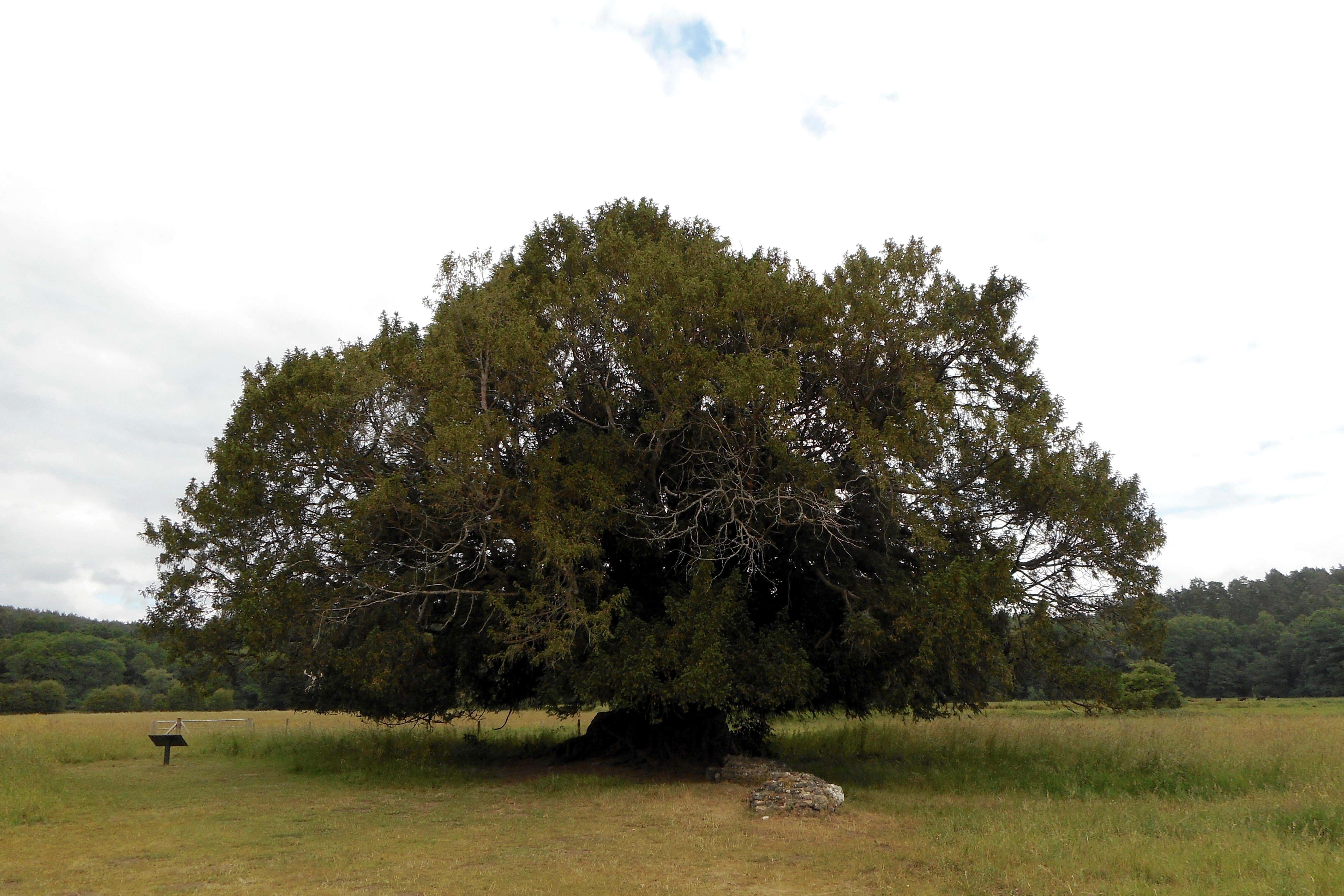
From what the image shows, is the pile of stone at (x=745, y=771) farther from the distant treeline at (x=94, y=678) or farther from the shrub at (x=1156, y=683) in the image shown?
the distant treeline at (x=94, y=678)

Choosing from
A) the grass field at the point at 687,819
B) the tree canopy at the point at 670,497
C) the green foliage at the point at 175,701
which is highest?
the tree canopy at the point at 670,497

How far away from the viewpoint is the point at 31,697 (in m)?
64.2

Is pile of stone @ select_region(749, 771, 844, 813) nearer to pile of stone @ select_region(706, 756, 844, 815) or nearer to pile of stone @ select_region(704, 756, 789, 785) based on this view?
pile of stone @ select_region(706, 756, 844, 815)

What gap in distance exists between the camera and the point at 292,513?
54.2 ft

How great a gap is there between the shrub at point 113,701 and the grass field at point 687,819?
50157 mm

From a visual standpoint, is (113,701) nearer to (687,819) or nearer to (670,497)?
(670,497)

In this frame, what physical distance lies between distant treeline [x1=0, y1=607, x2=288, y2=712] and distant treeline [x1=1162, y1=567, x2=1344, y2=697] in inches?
2895

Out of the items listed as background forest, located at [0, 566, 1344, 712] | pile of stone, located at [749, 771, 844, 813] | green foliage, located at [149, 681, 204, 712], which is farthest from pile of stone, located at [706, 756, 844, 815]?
green foliage, located at [149, 681, 204, 712]

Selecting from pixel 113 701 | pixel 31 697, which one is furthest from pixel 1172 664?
pixel 31 697

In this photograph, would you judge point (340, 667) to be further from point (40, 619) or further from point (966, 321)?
point (40, 619)

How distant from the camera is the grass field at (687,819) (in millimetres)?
8508

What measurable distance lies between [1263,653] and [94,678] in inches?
4399

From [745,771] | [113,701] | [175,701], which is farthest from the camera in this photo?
[175,701]

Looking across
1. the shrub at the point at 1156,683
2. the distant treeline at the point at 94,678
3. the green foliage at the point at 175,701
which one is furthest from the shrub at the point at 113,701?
the shrub at the point at 1156,683
